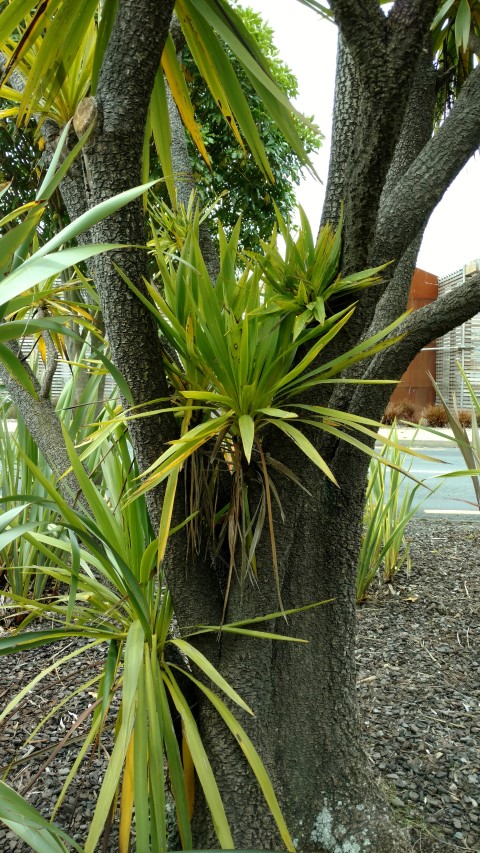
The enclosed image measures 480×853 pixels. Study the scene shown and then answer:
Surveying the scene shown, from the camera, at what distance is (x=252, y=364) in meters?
1.34

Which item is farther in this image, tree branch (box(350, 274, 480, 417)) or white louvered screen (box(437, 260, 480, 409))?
white louvered screen (box(437, 260, 480, 409))

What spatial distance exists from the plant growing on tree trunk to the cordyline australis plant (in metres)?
0.05

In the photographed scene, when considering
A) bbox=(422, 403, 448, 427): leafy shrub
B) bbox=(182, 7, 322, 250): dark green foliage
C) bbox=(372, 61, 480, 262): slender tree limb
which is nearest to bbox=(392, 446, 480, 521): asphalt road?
bbox=(182, 7, 322, 250): dark green foliage

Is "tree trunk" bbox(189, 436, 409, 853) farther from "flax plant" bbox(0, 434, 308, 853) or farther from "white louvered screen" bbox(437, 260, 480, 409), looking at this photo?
"white louvered screen" bbox(437, 260, 480, 409)

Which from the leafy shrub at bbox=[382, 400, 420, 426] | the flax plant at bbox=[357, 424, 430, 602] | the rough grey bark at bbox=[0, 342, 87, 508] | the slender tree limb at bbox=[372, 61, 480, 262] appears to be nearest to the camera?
the slender tree limb at bbox=[372, 61, 480, 262]

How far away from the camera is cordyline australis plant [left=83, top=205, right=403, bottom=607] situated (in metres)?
1.26

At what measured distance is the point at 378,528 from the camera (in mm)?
3396

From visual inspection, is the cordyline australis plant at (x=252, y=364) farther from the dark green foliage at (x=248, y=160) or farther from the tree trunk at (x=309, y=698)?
the dark green foliage at (x=248, y=160)

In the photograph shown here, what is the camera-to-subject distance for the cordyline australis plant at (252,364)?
1.26 m

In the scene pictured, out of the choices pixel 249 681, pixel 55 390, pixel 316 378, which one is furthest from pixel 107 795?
pixel 55 390

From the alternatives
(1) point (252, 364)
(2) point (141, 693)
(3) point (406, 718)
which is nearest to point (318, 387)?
(1) point (252, 364)

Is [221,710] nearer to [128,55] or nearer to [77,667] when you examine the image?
[128,55]

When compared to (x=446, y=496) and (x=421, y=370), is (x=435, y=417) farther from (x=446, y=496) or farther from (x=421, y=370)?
(x=446, y=496)

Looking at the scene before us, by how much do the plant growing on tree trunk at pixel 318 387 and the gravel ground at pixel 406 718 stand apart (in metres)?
0.23
